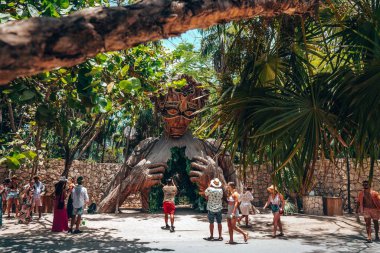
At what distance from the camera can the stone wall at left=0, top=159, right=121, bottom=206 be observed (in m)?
17.8

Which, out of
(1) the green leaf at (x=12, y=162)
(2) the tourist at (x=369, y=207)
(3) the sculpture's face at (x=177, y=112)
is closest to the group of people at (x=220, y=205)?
(2) the tourist at (x=369, y=207)

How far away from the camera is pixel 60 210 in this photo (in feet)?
31.2

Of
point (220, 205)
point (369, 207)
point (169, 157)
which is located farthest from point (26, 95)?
point (169, 157)

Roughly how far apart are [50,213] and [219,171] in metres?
6.84

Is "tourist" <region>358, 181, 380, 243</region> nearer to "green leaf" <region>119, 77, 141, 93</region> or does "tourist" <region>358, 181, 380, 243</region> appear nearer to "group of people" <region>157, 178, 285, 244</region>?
"group of people" <region>157, 178, 285, 244</region>

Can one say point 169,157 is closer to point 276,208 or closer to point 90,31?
point 276,208

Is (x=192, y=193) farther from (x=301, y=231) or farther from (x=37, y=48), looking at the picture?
(x=37, y=48)

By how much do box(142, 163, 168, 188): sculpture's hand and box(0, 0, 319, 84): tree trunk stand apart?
35.1ft

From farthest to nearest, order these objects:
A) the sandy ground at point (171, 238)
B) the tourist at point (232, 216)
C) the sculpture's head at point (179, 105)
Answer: the sculpture's head at point (179, 105), the tourist at point (232, 216), the sandy ground at point (171, 238)

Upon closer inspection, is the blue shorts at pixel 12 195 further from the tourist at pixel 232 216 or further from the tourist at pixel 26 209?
the tourist at pixel 232 216

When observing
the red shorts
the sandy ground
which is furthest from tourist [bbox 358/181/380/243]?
the red shorts

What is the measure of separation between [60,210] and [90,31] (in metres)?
8.62

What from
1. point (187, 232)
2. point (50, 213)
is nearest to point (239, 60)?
point (187, 232)

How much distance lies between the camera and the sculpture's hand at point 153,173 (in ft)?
42.3
